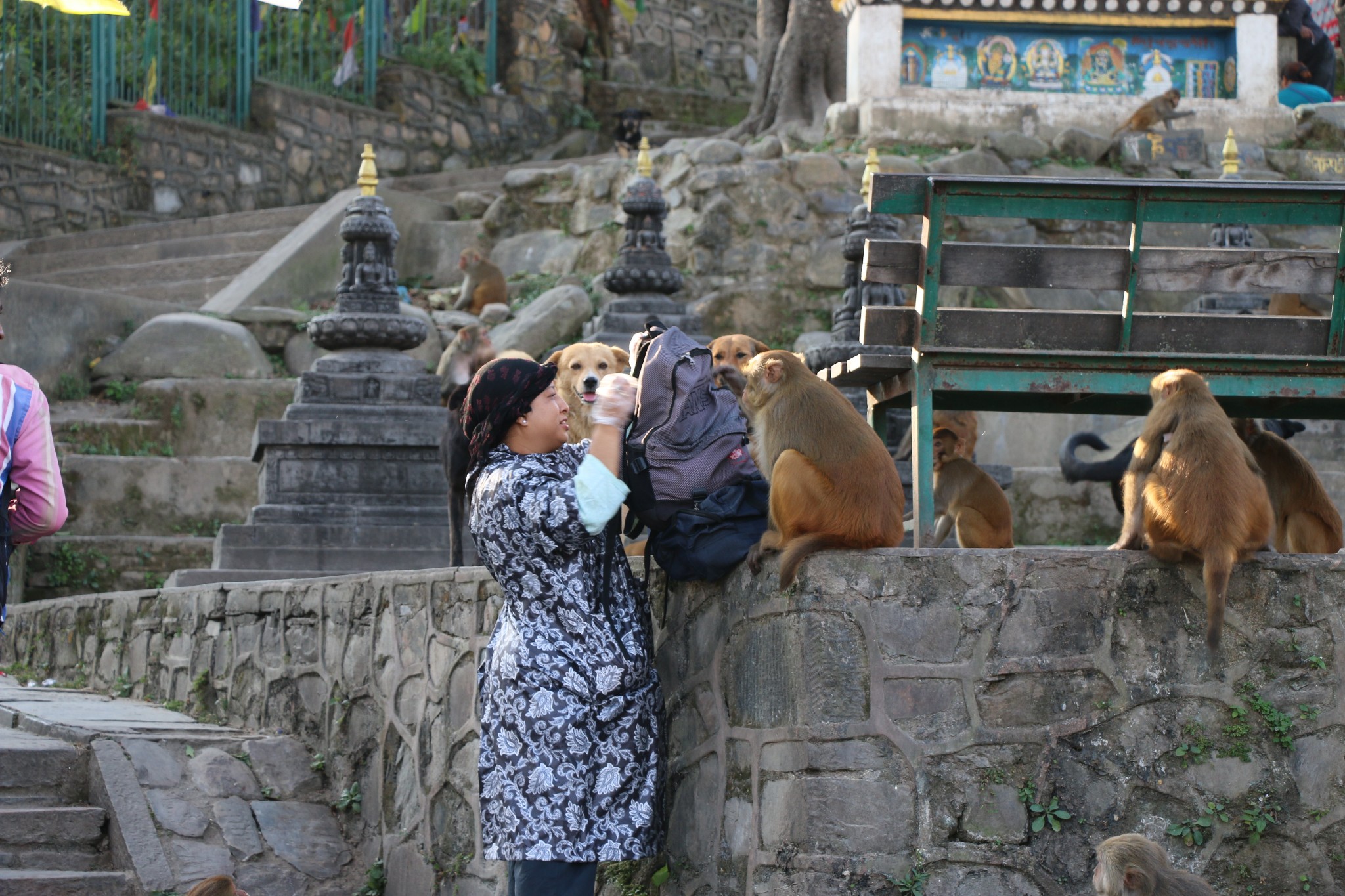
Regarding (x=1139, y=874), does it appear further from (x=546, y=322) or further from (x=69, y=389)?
(x=69, y=389)

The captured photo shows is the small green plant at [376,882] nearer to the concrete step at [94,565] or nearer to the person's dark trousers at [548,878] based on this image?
the person's dark trousers at [548,878]

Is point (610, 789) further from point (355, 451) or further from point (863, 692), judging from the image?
point (355, 451)

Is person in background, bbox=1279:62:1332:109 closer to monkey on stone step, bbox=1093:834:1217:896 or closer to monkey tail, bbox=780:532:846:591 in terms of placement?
monkey tail, bbox=780:532:846:591

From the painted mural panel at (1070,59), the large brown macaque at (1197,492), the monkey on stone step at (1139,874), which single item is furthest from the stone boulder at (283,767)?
the painted mural panel at (1070,59)

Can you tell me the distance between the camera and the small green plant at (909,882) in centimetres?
395

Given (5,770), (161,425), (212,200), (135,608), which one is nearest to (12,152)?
(212,200)

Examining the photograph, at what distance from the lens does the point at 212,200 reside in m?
18.7

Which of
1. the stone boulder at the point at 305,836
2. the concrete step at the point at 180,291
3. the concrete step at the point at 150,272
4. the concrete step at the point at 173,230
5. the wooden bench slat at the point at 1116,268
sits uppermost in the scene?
the concrete step at the point at 173,230

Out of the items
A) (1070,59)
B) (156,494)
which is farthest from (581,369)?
(1070,59)

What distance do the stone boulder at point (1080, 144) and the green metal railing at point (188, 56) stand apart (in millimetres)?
9636

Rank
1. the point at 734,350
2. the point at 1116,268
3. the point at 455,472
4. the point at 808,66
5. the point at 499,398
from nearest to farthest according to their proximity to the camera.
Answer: the point at 499,398
the point at 1116,268
the point at 734,350
the point at 455,472
the point at 808,66

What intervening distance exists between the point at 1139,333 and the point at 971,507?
219 cm

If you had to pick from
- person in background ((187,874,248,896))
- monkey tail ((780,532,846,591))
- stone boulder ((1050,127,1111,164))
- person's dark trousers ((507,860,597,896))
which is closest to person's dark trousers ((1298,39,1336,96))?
stone boulder ((1050,127,1111,164))

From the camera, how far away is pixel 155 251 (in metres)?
16.8
